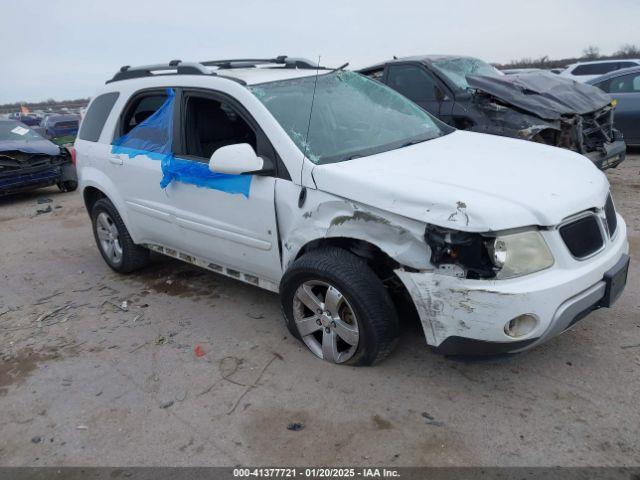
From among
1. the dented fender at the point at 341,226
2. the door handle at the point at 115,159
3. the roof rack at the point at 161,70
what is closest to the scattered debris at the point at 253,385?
the dented fender at the point at 341,226

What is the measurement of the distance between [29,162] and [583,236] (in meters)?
9.38

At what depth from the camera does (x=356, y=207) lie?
10.1ft

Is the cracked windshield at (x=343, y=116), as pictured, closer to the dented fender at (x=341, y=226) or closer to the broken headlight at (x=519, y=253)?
the dented fender at (x=341, y=226)

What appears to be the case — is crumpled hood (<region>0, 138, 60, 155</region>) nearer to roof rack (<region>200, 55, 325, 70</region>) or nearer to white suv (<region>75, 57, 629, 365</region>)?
white suv (<region>75, 57, 629, 365</region>)

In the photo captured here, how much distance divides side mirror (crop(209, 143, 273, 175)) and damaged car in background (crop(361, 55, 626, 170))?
4.19 metres

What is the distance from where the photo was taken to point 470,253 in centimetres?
269

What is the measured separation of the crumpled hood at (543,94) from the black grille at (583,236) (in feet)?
12.9

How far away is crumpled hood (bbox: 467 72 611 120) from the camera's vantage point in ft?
21.9

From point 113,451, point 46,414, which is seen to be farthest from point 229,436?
point 46,414

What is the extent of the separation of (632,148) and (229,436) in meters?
9.67

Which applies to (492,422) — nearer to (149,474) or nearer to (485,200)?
(485,200)

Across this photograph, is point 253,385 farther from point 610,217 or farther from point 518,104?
point 518,104

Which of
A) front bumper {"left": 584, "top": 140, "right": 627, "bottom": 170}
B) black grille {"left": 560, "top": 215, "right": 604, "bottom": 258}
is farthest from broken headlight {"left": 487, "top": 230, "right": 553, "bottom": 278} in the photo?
A: front bumper {"left": 584, "top": 140, "right": 627, "bottom": 170}

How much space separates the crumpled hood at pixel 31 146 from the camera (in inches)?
368
